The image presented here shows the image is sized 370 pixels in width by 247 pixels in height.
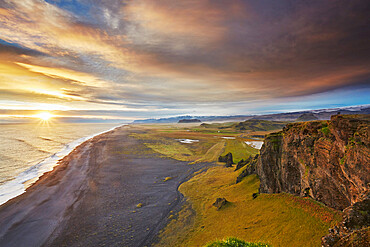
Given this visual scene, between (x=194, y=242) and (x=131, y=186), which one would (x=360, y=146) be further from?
(x=131, y=186)

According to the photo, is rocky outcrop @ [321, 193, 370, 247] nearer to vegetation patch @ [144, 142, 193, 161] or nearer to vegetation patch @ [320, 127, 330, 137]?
vegetation patch @ [320, 127, 330, 137]

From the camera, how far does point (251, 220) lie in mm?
16609

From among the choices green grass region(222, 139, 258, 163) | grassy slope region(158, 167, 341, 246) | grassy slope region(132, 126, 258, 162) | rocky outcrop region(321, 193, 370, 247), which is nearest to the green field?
grassy slope region(158, 167, 341, 246)

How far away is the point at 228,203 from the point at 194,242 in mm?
7272

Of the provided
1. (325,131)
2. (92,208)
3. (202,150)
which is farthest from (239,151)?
(92,208)

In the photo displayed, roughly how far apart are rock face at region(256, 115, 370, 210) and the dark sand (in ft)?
55.1

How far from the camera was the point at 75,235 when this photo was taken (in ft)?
67.0

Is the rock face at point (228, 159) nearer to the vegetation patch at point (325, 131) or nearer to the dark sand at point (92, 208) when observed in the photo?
the dark sand at point (92, 208)

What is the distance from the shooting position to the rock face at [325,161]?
420 inches

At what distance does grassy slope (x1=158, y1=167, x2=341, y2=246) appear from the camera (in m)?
12.0

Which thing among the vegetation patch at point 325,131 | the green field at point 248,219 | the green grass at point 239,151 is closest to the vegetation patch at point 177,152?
the green grass at point 239,151

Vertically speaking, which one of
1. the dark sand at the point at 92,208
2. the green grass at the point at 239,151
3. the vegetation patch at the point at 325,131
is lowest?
the dark sand at the point at 92,208

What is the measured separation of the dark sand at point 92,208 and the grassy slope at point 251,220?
353 centimetres

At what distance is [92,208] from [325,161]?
32531mm
